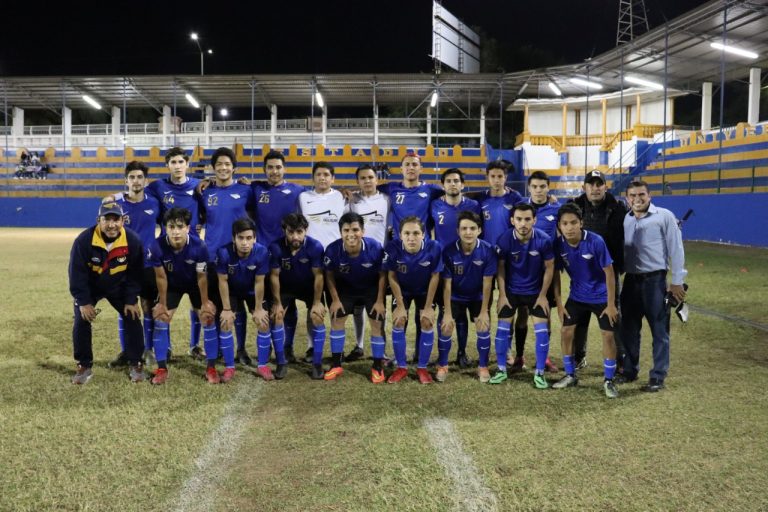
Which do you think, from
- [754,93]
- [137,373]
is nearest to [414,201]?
[137,373]

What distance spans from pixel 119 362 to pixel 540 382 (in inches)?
151

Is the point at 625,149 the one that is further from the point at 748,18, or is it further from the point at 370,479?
the point at 370,479

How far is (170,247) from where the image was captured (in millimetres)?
4895

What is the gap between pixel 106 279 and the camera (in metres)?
4.73

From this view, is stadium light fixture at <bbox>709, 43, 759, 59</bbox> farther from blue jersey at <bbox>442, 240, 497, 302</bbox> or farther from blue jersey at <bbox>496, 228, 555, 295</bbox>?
blue jersey at <bbox>442, 240, 497, 302</bbox>

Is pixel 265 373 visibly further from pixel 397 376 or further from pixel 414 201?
pixel 414 201

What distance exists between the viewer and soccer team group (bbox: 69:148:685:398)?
4.61 meters

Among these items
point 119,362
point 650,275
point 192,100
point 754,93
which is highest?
point 192,100

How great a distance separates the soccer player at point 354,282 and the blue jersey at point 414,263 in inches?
6.6

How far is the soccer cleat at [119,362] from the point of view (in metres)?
5.18

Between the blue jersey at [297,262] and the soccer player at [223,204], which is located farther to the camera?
the soccer player at [223,204]

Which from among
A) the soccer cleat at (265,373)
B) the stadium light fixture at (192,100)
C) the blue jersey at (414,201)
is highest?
the stadium light fixture at (192,100)

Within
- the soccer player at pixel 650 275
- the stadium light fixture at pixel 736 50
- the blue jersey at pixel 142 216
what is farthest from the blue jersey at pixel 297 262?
the stadium light fixture at pixel 736 50

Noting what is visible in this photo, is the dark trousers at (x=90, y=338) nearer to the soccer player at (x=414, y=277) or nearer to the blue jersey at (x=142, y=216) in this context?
the blue jersey at (x=142, y=216)
